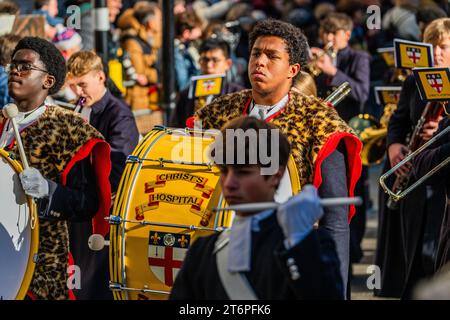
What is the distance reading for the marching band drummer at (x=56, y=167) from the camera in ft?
19.5

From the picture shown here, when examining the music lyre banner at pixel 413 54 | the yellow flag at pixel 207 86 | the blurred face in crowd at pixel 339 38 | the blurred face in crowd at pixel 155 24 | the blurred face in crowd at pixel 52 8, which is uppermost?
the blurred face in crowd at pixel 52 8

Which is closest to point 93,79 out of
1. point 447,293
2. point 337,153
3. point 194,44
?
point 337,153

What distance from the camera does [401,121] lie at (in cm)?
796

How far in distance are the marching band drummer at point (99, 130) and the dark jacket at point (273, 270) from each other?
2.58 meters

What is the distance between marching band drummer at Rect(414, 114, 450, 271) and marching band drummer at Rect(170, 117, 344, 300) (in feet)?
7.15

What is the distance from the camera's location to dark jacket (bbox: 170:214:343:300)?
4.09 m

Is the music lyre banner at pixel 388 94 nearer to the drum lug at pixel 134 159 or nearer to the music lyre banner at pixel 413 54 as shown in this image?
the music lyre banner at pixel 413 54

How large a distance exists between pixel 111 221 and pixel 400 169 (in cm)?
245

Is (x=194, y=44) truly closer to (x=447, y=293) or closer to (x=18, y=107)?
(x=18, y=107)

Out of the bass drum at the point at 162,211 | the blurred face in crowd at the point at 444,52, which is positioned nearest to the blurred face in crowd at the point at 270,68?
the bass drum at the point at 162,211

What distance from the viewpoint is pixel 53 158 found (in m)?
6.05

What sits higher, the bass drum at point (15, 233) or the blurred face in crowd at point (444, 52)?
the blurred face in crowd at point (444, 52)

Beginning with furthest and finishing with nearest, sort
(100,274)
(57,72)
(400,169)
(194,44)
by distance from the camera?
1. (194,44)
2. (400,169)
3. (100,274)
4. (57,72)

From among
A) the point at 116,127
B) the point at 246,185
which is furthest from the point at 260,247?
the point at 116,127
